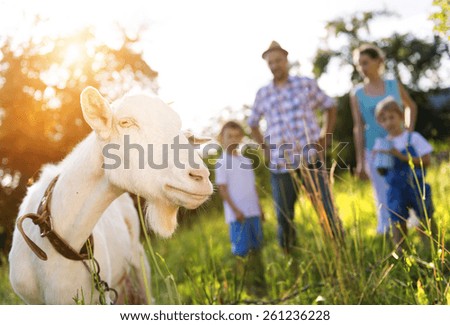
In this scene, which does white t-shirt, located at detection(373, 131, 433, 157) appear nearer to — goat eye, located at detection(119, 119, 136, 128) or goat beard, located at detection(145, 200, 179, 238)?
goat beard, located at detection(145, 200, 179, 238)

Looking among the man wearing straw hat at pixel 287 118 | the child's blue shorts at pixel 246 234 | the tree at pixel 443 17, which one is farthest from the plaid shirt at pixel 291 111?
the tree at pixel 443 17

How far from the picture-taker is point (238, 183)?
3459 millimetres

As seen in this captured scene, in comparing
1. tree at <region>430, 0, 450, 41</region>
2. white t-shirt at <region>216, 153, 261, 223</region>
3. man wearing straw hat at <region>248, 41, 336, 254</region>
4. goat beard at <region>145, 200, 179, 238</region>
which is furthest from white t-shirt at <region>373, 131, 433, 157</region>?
goat beard at <region>145, 200, 179, 238</region>

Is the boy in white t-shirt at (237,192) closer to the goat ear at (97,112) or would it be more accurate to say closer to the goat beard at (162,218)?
the goat beard at (162,218)

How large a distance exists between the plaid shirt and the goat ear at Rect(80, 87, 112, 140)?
5.10 feet

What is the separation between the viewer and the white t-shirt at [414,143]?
2795 millimetres

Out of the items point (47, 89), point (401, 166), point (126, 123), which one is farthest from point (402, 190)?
point (47, 89)

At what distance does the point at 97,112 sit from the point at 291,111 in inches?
68.1

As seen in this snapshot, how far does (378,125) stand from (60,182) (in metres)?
2.12

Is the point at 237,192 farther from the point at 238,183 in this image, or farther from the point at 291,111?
the point at 291,111

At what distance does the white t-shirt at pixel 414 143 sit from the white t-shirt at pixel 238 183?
0.87 m
